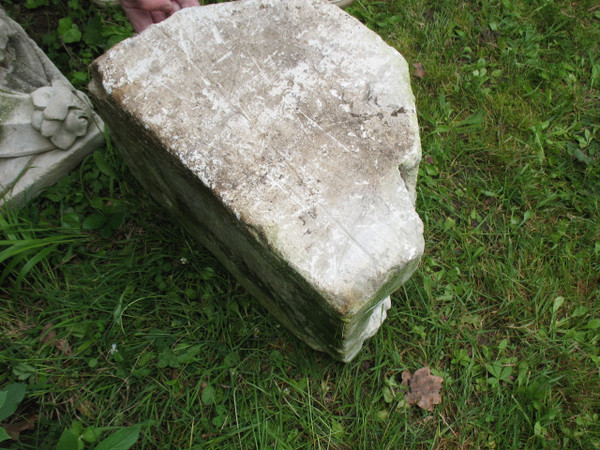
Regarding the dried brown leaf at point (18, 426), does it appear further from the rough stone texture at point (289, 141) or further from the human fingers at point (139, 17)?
the human fingers at point (139, 17)

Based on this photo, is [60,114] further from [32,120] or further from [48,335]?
[48,335]

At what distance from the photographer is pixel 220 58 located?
1.79m

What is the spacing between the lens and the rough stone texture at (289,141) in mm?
1497

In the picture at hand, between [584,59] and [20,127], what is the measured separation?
3248 millimetres

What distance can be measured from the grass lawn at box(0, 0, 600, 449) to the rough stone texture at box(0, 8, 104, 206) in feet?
0.36

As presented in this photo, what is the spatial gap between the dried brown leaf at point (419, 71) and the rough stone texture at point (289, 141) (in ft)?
3.68

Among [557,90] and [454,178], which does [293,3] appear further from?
[557,90]

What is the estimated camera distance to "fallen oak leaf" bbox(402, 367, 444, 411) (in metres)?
2.09

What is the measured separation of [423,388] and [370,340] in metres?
0.31

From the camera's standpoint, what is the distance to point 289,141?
164 cm

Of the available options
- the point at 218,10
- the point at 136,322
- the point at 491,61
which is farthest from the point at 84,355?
the point at 491,61

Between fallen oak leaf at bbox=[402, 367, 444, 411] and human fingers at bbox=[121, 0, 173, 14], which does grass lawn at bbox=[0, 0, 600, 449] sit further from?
human fingers at bbox=[121, 0, 173, 14]

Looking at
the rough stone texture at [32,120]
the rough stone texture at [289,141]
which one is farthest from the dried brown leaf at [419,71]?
the rough stone texture at [32,120]

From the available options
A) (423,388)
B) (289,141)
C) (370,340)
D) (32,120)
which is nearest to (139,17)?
(32,120)
